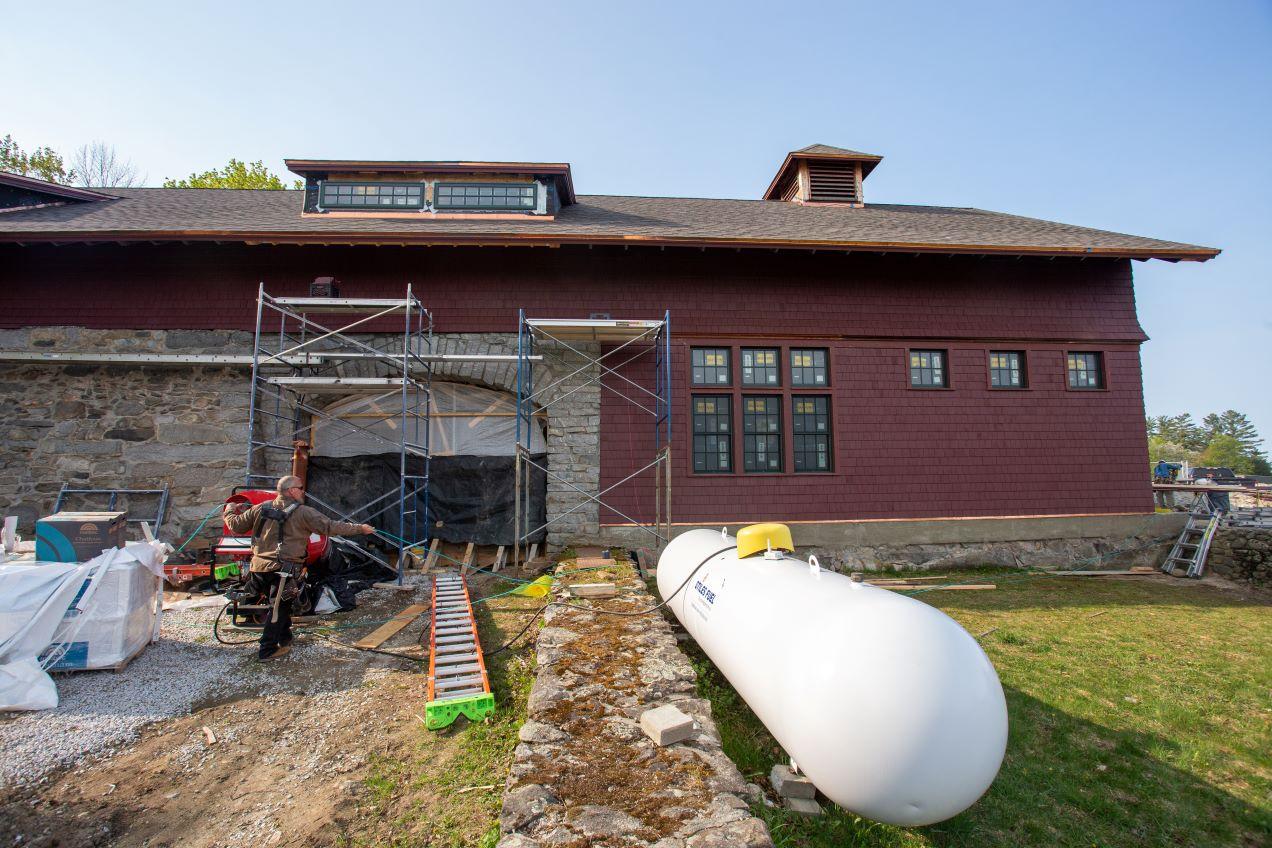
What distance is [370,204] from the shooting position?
10383 millimetres

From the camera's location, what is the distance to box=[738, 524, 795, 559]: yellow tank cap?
4.39 metres

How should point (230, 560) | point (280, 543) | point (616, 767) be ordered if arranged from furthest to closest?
point (230, 560), point (280, 543), point (616, 767)

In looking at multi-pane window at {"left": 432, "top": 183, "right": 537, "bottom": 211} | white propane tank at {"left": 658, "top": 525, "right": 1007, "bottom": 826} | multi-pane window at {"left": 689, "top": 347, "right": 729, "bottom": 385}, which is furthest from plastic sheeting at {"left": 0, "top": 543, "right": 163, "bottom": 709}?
multi-pane window at {"left": 432, "top": 183, "right": 537, "bottom": 211}

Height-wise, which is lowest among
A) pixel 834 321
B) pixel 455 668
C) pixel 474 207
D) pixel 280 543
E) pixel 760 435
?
pixel 455 668

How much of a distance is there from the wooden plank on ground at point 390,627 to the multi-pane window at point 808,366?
6.64m

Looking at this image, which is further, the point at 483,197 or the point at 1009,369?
the point at 483,197

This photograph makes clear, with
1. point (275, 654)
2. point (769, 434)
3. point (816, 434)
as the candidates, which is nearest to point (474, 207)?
point (769, 434)

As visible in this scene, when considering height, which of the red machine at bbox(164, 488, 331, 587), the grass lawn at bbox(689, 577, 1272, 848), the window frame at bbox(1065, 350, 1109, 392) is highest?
the window frame at bbox(1065, 350, 1109, 392)

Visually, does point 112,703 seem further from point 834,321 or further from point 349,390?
point 834,321

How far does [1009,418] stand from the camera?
9570mm

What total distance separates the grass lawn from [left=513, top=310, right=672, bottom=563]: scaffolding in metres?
3.86

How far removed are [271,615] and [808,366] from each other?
8145 millimetres

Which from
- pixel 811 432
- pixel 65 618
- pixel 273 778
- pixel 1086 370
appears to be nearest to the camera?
pixel 273 778

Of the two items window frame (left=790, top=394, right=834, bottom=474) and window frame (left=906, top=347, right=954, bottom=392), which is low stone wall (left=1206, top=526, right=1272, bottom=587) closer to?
window frame (left=906, top=347, right=954, bottom=392)
